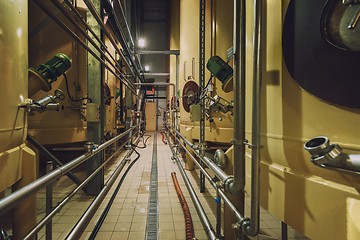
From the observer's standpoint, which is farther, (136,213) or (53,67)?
(136,213)

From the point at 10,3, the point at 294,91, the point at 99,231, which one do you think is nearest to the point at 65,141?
the point at 99,231

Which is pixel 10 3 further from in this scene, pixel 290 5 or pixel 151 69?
pixel 151 69

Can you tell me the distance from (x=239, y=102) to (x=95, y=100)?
1.90 m

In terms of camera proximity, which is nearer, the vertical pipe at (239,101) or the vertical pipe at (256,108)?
the vertical pipe at (256,108)

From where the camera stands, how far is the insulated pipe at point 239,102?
A: 0.95 metres

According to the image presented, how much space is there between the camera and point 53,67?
1858mm

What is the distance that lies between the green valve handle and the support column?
53 cm

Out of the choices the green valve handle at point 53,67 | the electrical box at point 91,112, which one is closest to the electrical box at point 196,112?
the electrical box at point 91,112

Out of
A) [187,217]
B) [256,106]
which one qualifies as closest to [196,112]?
[187,217]

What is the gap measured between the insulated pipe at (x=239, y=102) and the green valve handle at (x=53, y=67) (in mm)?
1516

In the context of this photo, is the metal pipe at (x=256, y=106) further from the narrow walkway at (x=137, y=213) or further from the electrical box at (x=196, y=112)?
the electrical box at (x=196, y=112)

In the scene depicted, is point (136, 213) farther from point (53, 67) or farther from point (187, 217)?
point (53, 67)

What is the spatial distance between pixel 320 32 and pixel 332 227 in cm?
55

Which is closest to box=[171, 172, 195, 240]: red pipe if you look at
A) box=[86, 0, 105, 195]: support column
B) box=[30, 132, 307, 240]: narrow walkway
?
box=[30, 132, 307, 240]: narrow walkway
